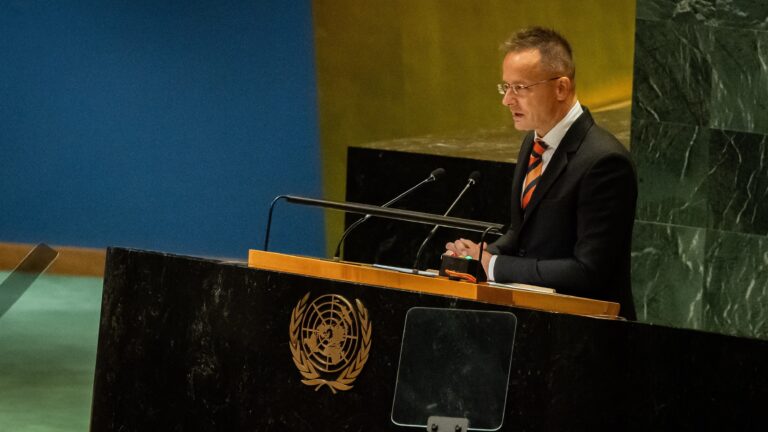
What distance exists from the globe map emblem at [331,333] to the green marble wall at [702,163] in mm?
3196

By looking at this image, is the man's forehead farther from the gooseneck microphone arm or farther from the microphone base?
the microphone base

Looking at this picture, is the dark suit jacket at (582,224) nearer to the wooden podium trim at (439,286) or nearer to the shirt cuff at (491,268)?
the shirt cuff at (491,268)

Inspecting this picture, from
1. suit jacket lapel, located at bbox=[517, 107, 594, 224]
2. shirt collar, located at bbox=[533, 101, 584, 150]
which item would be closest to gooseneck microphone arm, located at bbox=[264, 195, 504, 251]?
suit jacket lapel, located at bbox=[517, 107, 594, 224]

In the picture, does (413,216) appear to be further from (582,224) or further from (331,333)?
(582,224)

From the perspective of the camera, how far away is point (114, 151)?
8.08m

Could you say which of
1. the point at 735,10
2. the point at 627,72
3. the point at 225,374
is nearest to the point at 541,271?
the point at 225,374

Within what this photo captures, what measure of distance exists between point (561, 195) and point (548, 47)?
1.35 ft

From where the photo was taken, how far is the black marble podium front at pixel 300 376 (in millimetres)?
2588

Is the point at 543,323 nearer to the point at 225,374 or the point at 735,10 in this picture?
the point at 225,374

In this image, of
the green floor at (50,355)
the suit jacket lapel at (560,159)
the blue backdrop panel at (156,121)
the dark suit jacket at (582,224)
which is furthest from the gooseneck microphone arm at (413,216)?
the blue backdrop panel at (156,121)

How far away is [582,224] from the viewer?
11.0ft

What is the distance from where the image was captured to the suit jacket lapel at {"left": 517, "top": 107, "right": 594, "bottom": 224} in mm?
3482

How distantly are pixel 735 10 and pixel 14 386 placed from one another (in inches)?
140

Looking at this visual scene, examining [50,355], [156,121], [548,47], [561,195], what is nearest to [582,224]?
[561,195]
